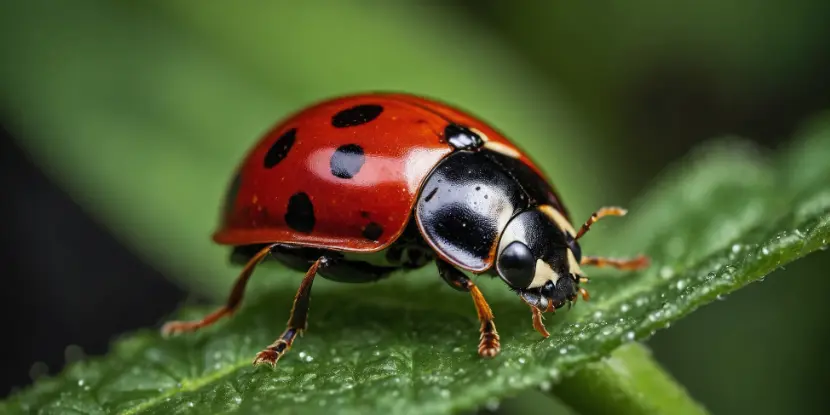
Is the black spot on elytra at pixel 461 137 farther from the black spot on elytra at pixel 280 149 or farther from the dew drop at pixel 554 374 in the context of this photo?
the dew drop at pixel 554 374

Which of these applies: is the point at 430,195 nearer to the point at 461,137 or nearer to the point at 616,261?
the point at 461,137

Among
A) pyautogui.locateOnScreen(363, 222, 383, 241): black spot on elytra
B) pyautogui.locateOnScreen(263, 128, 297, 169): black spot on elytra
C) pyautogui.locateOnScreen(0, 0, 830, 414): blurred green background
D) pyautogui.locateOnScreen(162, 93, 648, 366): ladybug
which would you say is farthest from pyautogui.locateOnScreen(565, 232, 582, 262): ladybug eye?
pyautogui.locateOnScreen(0, 0, 830, 414): blurred green background

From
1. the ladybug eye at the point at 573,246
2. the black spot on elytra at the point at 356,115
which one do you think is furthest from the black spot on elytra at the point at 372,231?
the ladybug eye at the point at 573,246

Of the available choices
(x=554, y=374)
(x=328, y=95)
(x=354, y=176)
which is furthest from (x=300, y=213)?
(x=328, y=95)

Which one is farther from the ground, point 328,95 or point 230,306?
point 328,95

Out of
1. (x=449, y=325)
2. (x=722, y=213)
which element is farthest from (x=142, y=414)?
(x=722, y=213)

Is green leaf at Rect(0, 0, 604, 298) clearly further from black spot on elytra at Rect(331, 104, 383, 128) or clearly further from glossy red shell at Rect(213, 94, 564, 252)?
black spot on elytra at Rect(331, 104, 383, 128)
